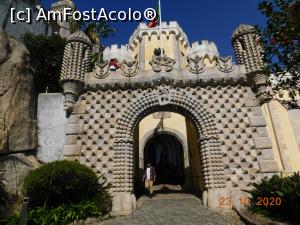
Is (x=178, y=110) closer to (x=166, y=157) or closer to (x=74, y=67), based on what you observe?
(x=74, y=67)

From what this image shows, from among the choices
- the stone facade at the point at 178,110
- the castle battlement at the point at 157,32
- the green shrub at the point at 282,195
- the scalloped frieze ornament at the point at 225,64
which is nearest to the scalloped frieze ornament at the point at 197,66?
the stone facade at the point at 178,110

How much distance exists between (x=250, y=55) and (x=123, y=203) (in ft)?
30.5

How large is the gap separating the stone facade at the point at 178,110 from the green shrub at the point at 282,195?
4.61 feet

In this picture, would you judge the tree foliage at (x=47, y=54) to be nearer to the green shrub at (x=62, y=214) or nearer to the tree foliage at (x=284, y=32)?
the green shrub at (x=62, y=214)

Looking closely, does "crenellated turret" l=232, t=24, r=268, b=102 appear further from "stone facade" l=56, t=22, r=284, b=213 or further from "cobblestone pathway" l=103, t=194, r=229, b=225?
"cobblestone pathway" l=103, t=194, r=229, b=225

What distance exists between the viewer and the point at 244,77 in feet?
38.8

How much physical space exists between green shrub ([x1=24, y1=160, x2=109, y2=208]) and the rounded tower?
144 inches

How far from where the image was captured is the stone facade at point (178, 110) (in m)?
10.4

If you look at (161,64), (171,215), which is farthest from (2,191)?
(161,64)

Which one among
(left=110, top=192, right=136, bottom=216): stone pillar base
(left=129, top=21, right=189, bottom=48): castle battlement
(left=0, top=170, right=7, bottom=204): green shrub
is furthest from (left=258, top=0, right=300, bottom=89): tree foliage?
(left=129, top=21, right=189, bottom=48): castle battlement

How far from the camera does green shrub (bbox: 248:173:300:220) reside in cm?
700

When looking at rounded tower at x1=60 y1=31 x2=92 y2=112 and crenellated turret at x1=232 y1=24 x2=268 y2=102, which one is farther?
rounded tower at x1=60 y1=31 x2=92 y2=112

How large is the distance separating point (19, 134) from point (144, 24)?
939 inches

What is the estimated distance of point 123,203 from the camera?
986 cm
